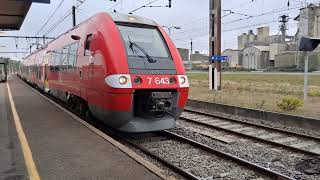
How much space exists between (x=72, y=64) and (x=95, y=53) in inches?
116

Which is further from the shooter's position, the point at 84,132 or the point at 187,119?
the point at 187,119

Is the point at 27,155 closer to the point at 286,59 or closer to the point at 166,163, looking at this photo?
the point at 166,163

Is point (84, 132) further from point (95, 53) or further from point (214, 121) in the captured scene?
point (214, 121)

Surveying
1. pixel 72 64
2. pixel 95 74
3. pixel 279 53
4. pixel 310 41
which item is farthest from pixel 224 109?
pixel 279 53

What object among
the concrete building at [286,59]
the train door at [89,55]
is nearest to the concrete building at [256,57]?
the concrete building at [286,59]

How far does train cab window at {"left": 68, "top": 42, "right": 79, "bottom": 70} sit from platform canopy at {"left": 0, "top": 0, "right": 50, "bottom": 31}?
292 centimetres

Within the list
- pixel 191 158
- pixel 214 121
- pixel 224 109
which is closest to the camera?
pixel 191 158

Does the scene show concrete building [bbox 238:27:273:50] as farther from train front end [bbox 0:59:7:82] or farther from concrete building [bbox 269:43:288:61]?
train front end [bbox 0:59:7:82]

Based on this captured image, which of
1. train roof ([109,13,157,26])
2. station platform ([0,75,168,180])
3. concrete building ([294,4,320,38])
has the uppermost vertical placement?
concrete building ([294,4,320,38])

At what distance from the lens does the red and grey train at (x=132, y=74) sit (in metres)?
8.60

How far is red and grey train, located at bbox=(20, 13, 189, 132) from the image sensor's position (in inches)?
339

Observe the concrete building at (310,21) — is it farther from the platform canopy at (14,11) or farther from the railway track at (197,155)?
the railway track at (197,155)

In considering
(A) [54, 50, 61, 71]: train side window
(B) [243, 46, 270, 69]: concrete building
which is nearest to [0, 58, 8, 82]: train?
(A) [54, 50, 61, 71]: train side window

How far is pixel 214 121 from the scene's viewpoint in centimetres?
1349
